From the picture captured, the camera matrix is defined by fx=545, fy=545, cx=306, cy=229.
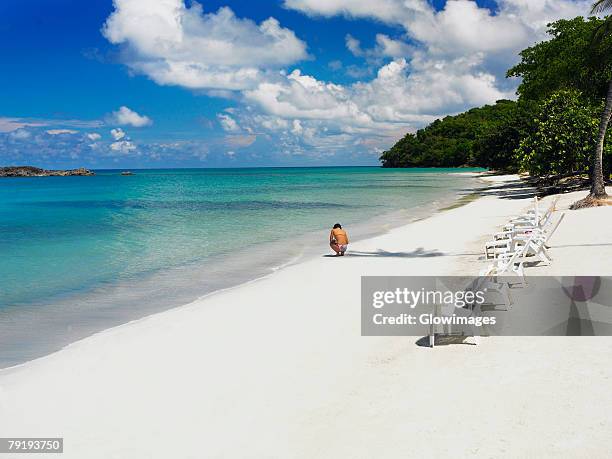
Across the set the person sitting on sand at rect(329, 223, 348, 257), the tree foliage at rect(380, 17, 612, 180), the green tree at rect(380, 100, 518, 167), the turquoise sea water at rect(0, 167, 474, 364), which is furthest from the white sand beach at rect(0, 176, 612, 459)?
the green tree at rect(380, 100, 518, 167)

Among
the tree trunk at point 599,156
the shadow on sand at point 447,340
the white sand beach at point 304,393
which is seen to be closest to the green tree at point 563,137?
the tree trunk at point 599,156

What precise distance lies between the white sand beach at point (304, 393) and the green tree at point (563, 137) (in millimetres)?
27702

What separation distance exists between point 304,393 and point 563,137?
101 feet

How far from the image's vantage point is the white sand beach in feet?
15.3

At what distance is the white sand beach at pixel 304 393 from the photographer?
183 inches

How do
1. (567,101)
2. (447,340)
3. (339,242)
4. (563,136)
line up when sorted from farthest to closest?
(567,101)
(563,136)
(339,242)
(447,340)

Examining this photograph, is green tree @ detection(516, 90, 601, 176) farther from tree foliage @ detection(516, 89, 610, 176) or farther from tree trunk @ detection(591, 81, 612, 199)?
tree trunk @ detection(591, 81, 612, 199)

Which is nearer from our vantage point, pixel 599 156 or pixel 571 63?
pixel 599 156

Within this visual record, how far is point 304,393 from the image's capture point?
18.8 feet

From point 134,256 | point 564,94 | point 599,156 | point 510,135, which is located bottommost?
point 134,256

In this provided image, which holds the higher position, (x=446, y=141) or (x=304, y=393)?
(x=446, y=141)

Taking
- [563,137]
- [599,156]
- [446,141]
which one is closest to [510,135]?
[563,137]

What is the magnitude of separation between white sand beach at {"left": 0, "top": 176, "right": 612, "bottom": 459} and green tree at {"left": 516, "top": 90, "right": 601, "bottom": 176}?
2770cm

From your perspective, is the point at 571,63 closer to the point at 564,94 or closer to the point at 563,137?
the point at 564,94
